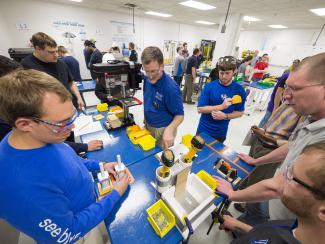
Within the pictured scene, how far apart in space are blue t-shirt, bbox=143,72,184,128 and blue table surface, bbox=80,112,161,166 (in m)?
0.38

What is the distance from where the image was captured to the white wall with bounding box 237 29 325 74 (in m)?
8.02

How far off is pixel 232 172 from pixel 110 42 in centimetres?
786

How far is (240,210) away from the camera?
1.86 metres

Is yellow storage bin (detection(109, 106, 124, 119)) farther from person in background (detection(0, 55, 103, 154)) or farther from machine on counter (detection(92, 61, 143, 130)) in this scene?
person in background (detection(0, 55, 103, 154))

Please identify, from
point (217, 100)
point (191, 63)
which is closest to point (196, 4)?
point (191, 63)

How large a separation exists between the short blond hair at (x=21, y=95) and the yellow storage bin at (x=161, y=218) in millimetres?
776

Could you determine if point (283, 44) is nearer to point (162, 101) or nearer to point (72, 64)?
point (162, 101)

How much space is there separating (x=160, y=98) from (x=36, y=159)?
1.19 metres

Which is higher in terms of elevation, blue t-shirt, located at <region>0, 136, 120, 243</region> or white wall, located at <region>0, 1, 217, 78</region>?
white wall, located at <region>0, 1, 217, 78</region>

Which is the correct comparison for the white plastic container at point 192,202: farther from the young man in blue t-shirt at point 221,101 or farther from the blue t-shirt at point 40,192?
the young man in blue t-shirt at point 221,101

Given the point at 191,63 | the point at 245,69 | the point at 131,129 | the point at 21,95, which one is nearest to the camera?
the point at 21,95

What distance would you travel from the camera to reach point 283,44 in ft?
29.7

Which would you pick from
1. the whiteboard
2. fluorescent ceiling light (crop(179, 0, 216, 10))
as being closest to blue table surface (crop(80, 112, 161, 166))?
fluorescent ceiling light (crop(179, 0, 216, 10))

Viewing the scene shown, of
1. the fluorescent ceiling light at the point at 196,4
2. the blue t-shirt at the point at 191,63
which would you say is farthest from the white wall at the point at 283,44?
the blue t-shirt at the point at 191,63
